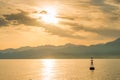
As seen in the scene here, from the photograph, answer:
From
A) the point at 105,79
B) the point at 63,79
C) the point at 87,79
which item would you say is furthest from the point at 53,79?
the point at 105,79

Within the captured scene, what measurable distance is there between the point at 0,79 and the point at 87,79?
53439 mm

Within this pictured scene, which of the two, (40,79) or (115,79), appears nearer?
(115,79)

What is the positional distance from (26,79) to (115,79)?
177 ft

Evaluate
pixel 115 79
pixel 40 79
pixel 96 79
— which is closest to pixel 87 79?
pixel 96 79

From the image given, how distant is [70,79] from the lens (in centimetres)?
17375

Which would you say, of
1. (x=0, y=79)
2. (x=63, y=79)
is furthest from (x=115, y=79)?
(x=0, y=79)

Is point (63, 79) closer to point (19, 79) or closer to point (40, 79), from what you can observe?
point (40, 79)

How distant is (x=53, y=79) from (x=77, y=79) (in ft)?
50.5

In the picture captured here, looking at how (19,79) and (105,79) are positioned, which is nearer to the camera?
(105,79)

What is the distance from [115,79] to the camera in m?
170

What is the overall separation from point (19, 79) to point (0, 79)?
11.6m

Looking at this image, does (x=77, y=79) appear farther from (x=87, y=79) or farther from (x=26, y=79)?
(x=26, y=79)

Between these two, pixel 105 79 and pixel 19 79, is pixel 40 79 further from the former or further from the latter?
pixel 105 79

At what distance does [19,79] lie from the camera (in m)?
182
